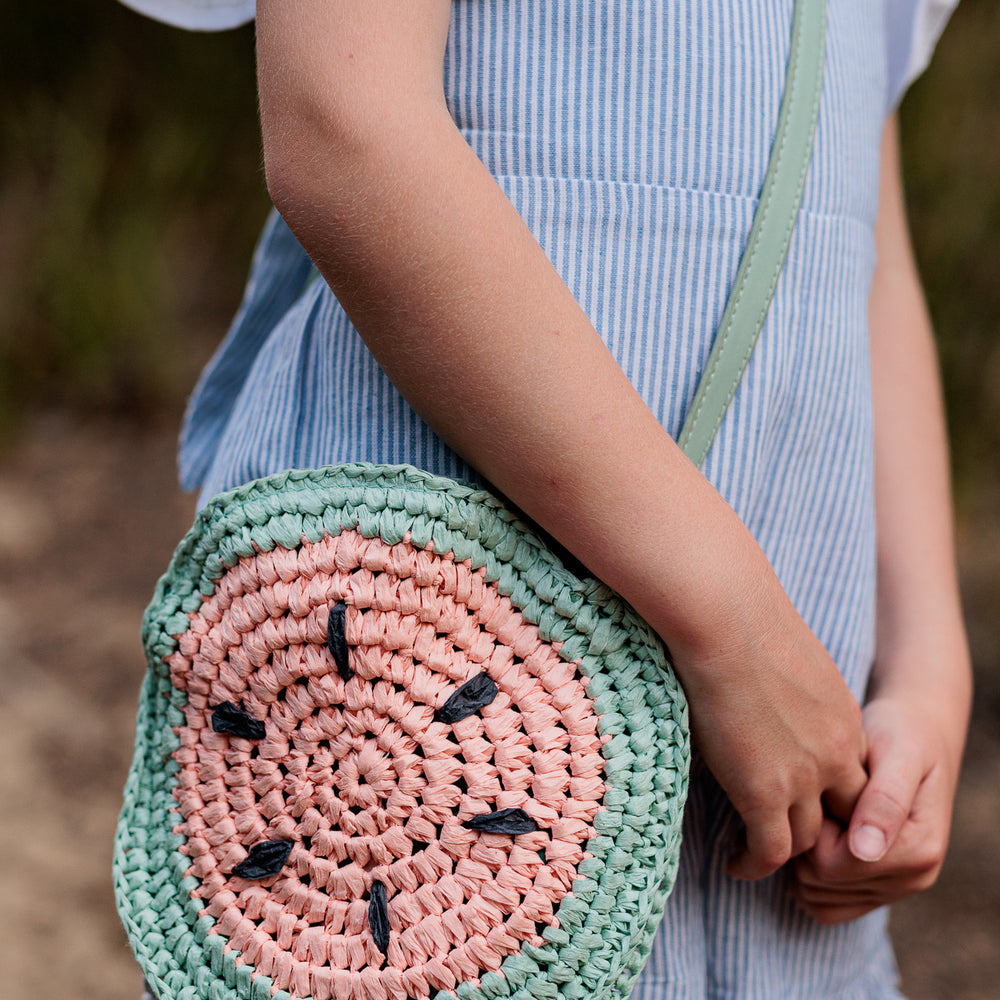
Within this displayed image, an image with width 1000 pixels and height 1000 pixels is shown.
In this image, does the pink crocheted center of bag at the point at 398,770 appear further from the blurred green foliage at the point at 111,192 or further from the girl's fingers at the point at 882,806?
the blurred green foliage at the point at 111,192

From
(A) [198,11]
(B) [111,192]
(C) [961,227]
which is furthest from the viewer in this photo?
(B) [111,192]

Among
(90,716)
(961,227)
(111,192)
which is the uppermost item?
(961,227)

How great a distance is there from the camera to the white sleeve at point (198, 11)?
0.89 metres

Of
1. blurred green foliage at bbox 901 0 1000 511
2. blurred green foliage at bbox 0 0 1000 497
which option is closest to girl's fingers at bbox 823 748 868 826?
blurred green foliage at bbox 901 0 1000 511

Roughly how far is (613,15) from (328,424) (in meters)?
0.35

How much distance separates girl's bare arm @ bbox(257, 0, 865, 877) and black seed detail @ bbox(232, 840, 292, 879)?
0.28m

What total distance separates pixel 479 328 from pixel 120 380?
272 centimetres

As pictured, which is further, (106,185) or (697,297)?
(106,185)

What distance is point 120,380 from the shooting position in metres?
3.06

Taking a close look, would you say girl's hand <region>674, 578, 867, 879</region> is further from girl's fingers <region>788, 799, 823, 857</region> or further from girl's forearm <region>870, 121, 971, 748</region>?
girl's forearm <region>870, 121, 971, 748</region>

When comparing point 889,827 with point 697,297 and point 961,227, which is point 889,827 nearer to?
point 697,297

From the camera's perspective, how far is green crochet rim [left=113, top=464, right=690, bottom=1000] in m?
0.64

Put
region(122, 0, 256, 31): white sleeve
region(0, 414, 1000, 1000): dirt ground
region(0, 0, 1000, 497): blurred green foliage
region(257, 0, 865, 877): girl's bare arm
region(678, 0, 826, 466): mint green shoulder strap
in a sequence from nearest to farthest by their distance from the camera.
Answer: region(257, 0, 865, 877): girl's bare arm < region(678, 0, 826, 466): mint green shoulder strap < region(122, 0, 256, 31): white sleeve < region(0, 414, 1000, 1000): dirt ground < region(0, 0, 1000, 497): blurred green foliage

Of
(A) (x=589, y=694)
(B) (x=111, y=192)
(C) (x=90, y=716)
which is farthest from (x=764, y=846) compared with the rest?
(B) (x=111, y=192)
